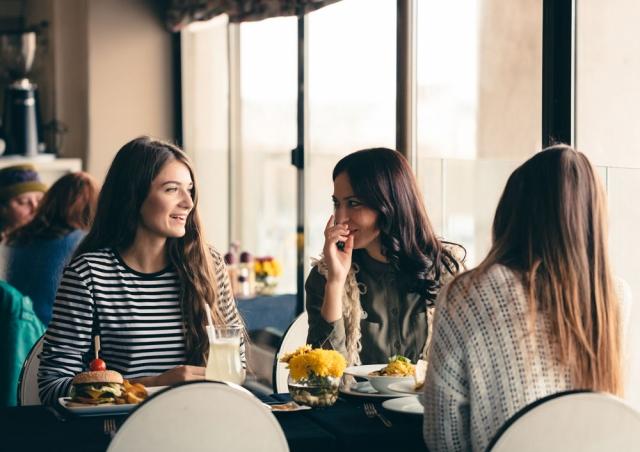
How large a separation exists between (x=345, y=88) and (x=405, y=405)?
2.50 metres

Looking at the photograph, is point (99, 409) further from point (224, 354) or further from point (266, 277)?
point (266, 277)

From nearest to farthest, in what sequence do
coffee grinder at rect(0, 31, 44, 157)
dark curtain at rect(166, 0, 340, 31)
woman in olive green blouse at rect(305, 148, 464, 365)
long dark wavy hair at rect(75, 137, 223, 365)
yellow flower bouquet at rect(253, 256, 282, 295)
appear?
long dark wavy hair at rect(75, 137, 223, 365) < woman in olive green blouse at rect(305, 148, 464, 365) < dark curtain at rect(166, 0, 340, 31) < yellow flower bouquet at rect(253, 256, 282, 295) < coffee grinder at rect(0, 31, 44, 157)

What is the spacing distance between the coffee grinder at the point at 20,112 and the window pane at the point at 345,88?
6.61ft

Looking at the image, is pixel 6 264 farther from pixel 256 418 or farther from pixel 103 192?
pixel 256 418

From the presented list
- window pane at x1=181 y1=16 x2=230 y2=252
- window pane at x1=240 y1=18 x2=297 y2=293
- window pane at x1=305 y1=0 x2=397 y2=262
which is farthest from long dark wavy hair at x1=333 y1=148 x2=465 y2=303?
window pane at x1=181 y1=16 x2=230 y2=252

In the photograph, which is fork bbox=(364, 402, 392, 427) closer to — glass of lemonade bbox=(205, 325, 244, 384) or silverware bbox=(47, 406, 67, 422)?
glass of lemonade bbox=(205, 325, 244, 384)

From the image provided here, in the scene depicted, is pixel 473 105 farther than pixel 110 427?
Yes

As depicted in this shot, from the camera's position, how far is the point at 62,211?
3811 mm

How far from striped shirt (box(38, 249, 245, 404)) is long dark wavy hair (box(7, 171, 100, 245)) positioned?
1.49 meters

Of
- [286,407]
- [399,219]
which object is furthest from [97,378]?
[399,219]

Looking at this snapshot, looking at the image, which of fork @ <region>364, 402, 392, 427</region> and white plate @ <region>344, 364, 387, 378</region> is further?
white plate @ <region>344, 364, 387, 378</region>

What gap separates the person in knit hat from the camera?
4.31 m

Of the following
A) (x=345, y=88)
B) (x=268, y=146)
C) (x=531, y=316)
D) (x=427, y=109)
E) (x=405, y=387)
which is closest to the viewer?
(x=531, y=316)

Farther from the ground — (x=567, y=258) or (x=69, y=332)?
(x=567, y=258)
